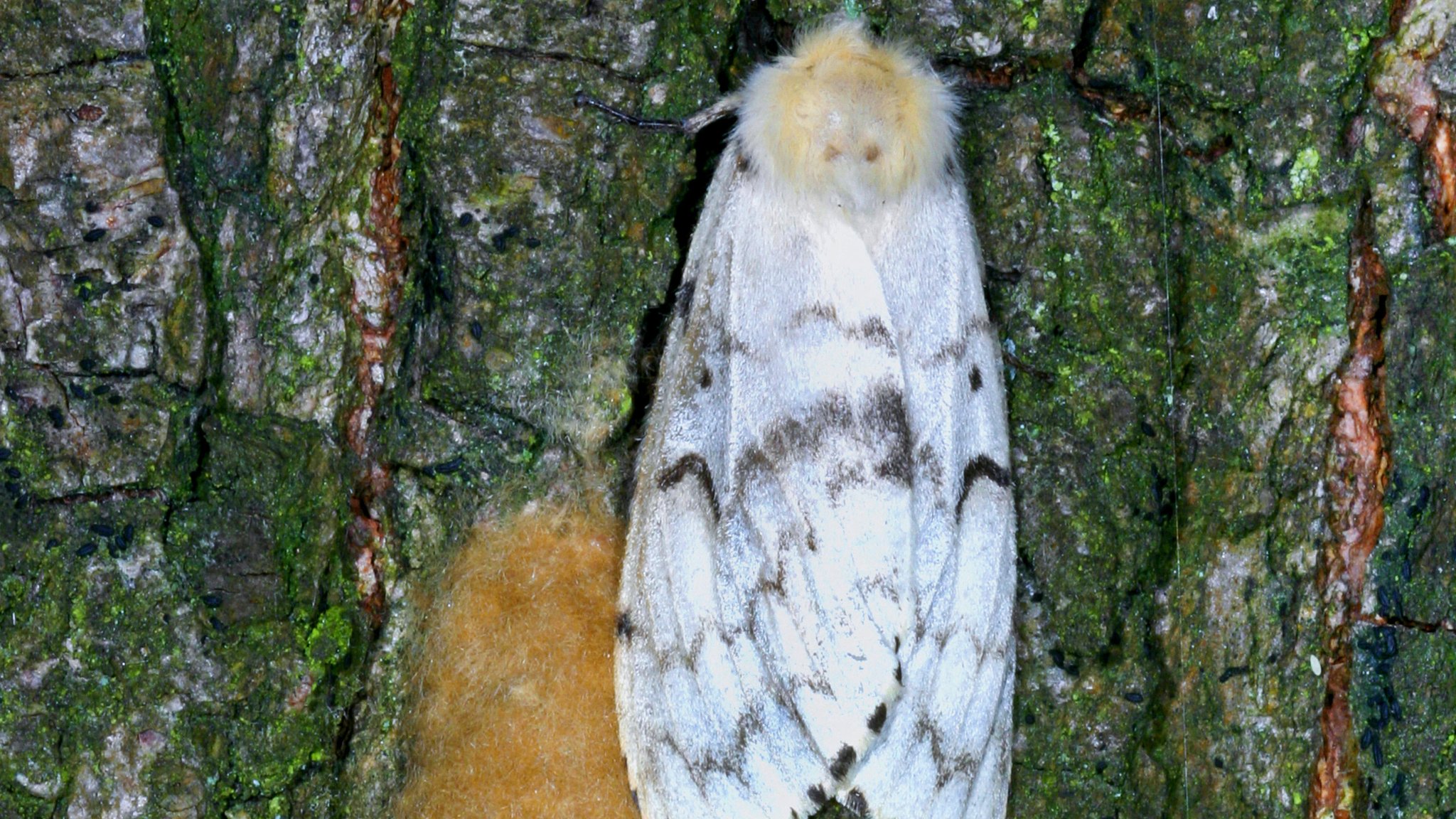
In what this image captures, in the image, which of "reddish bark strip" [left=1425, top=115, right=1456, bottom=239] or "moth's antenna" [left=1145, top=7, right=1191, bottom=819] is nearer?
"reddish bark strip" [left=1425, top=115, right=1456, bottom=239]

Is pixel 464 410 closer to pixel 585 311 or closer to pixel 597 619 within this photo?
pixel 585 311

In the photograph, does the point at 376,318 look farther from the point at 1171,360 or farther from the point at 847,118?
the point at 1171,360

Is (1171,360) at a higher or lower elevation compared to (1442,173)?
lower

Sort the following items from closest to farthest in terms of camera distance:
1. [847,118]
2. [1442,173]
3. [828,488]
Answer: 1. [1442,173]
2. [828,488]
3. [847,118]

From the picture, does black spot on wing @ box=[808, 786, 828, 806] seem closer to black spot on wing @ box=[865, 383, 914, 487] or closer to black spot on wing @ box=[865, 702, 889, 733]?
black spot on wing @ box=[865, 702, 889, 733]

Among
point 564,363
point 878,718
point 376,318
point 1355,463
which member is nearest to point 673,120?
point 564,363

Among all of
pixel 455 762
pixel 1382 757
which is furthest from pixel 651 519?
pixel 1382 757

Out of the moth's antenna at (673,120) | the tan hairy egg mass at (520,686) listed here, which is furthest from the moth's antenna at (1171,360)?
the tan hairy egg mass at (520,686)

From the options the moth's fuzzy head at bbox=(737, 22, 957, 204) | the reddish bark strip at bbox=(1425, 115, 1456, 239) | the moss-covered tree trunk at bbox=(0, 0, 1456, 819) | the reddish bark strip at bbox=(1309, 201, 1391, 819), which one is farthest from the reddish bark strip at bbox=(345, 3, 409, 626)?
the reddish bark strip at bbox=(1425, 115, 1456, 239)
